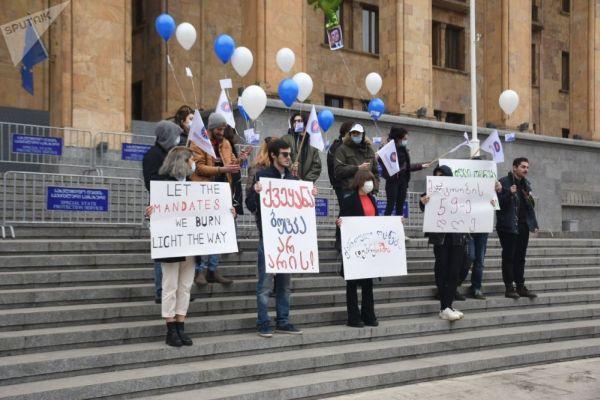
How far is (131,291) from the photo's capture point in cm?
881

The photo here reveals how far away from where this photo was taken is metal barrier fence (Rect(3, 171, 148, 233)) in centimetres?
1179

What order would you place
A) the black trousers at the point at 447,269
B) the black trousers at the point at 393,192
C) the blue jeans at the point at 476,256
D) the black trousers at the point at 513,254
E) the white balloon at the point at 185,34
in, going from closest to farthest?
the black trousers at the point at 447,269 < the blue jeans at the point at 476,256 < the black trousers at the point at 513,254 < the black trousers at the point at 393,192 < the white balloon at the point at 185,34

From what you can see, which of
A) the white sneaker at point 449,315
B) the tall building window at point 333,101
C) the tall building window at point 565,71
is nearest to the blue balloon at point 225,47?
the white sneaker at point 449,315

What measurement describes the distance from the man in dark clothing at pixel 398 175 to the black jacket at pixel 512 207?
1313 mm

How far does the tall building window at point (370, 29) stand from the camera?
1210 inches

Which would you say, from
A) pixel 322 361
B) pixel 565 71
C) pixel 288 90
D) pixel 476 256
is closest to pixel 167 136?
pixel 322 361

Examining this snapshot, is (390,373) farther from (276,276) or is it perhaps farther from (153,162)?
(153,162)

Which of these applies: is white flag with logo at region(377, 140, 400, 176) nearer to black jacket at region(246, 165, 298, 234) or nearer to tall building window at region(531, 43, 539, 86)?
black jacket at region(246, 165, 298, 234)

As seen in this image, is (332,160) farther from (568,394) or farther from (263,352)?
(568,394)

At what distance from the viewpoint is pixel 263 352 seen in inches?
322

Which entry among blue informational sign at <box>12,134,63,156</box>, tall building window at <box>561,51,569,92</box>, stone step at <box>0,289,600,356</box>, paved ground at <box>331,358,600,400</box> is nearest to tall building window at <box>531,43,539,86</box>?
tall building window at <box>561,51,569,92</box>

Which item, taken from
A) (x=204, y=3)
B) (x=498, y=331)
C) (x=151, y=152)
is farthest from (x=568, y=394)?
(x=204, y=3)

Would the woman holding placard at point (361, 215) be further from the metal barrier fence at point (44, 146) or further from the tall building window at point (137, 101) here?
the tall building window at point (137, 101)

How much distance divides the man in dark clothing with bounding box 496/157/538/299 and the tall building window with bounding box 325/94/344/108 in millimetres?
18173
